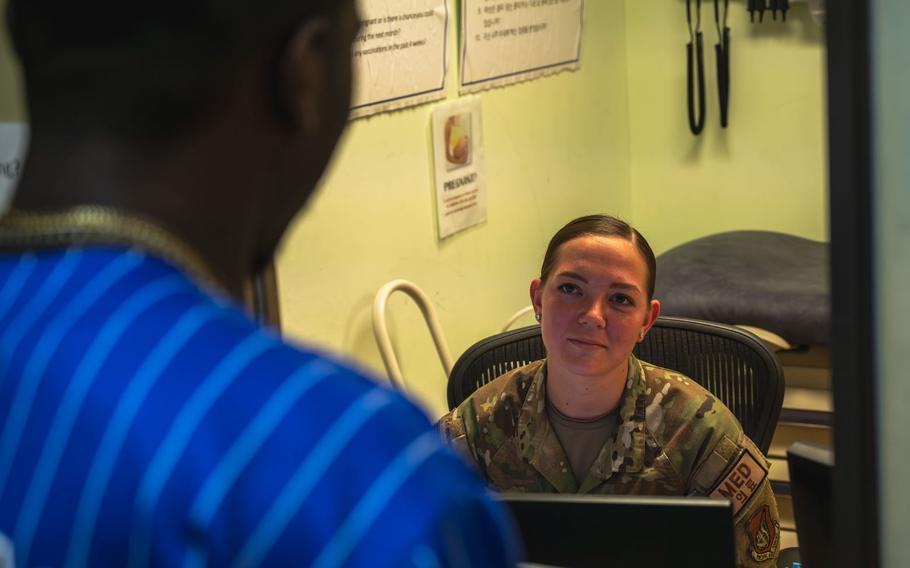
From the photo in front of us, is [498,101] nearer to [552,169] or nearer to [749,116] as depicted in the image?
[552,169]

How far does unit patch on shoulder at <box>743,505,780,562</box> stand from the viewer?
4.91ft

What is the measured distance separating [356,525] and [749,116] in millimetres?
3177

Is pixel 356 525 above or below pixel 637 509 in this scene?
above

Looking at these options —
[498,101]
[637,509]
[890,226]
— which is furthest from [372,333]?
[890,226]

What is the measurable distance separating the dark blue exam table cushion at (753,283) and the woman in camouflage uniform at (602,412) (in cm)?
99

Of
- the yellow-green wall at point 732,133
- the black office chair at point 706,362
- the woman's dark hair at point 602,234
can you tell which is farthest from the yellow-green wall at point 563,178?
the woman's dark hair at point 602,234

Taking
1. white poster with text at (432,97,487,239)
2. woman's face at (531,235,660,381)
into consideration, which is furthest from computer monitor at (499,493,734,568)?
white poster with text at (432,97,487,239)

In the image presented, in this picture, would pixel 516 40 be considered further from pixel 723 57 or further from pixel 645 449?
pixel 645 449

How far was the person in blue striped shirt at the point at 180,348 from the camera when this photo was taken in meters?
0.44

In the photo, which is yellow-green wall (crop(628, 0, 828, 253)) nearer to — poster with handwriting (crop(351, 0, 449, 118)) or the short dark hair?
poster with handwriting (crop(351, 0, 449, 118))

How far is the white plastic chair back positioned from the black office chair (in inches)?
10.4

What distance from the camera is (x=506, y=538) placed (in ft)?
1.58

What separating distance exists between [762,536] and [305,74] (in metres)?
1.18

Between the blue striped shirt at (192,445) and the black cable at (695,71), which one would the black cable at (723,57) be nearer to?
the black cable at (695,71)
